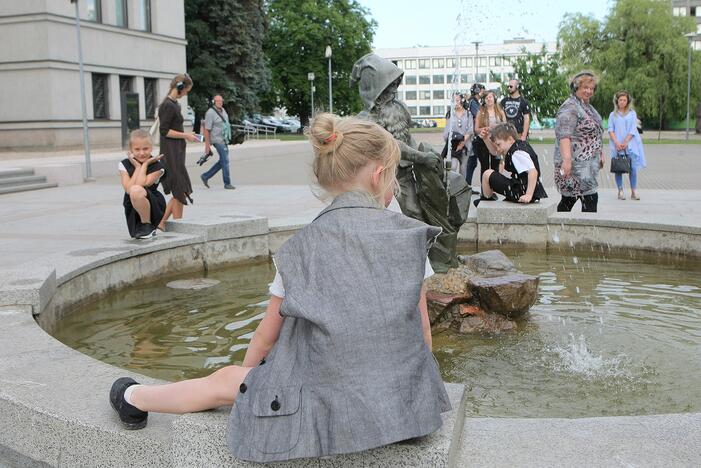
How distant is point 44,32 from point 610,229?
77.7 ft

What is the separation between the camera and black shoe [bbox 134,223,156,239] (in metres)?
7.63

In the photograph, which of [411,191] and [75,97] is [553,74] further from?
[411,191]

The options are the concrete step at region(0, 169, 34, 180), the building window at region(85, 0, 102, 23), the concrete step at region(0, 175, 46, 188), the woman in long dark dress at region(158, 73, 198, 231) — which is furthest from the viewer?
the building window at region(85, 0, 102, 23)

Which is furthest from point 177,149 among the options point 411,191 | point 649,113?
point 649,113

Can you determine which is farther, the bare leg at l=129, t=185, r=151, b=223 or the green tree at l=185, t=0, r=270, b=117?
the green tree at l=185, t=0, r=270, b=117

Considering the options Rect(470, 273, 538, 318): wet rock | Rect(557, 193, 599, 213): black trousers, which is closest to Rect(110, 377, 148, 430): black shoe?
Rect(470, 273, 538, 318): wet rock

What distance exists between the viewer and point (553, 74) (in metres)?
Result: 33.5

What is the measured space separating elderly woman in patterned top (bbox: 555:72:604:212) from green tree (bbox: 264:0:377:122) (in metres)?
51.1

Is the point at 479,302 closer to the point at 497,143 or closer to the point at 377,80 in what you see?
the point at 377,80

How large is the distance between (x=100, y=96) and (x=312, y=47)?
3182 centimetres

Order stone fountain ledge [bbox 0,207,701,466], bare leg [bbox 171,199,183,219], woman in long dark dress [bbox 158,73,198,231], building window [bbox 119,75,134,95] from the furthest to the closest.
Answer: building window [bbox 119,75,134,95] < woman in long dark dress [bbox 158,73,198,231] < bare leg [bbox 171,199,183,219] < stone fountain ledge [bbox 0,207,701,466]

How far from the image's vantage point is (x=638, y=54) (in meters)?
47.5

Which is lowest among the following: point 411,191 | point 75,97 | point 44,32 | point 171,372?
point 171,372

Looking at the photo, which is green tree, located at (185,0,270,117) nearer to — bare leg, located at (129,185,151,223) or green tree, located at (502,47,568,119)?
green tree, located at (502,47,568,119)
